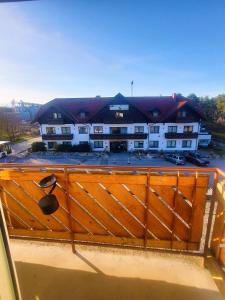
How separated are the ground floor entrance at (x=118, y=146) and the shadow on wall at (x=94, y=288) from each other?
14.8 metres

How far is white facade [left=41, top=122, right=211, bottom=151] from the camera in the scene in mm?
16531

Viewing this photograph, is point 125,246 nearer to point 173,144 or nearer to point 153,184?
point 153,184

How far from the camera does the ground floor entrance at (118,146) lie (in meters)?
17.0

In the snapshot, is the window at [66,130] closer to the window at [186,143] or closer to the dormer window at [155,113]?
the dormer window at [155,113]

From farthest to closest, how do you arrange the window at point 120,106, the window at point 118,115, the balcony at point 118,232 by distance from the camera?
the window at point 118,115 → the window at point 120,106 → the balcony at point 118,232

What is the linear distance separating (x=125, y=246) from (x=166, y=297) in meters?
0.81

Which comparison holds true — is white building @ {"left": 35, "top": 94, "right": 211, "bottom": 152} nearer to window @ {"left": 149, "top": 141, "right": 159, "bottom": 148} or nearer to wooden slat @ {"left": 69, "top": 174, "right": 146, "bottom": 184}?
window @ {"left": 149, "top": 141, "right": 159, "bottom": 148}

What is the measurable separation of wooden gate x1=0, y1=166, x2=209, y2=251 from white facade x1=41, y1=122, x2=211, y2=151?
14059mm

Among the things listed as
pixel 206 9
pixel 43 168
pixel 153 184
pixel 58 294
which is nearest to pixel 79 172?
pixel 43 168

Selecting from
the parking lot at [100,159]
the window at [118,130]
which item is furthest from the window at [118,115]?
the parking lot at [100,159]

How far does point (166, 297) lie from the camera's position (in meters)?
2.03

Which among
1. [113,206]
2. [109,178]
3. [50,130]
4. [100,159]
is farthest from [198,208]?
[50,130]

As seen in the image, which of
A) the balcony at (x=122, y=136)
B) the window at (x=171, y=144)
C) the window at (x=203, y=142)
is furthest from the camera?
the window at (x=203, y=142)

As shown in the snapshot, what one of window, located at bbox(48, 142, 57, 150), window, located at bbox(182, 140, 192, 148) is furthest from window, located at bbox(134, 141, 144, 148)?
window, located at bbox(48, 142, 57, 150)
